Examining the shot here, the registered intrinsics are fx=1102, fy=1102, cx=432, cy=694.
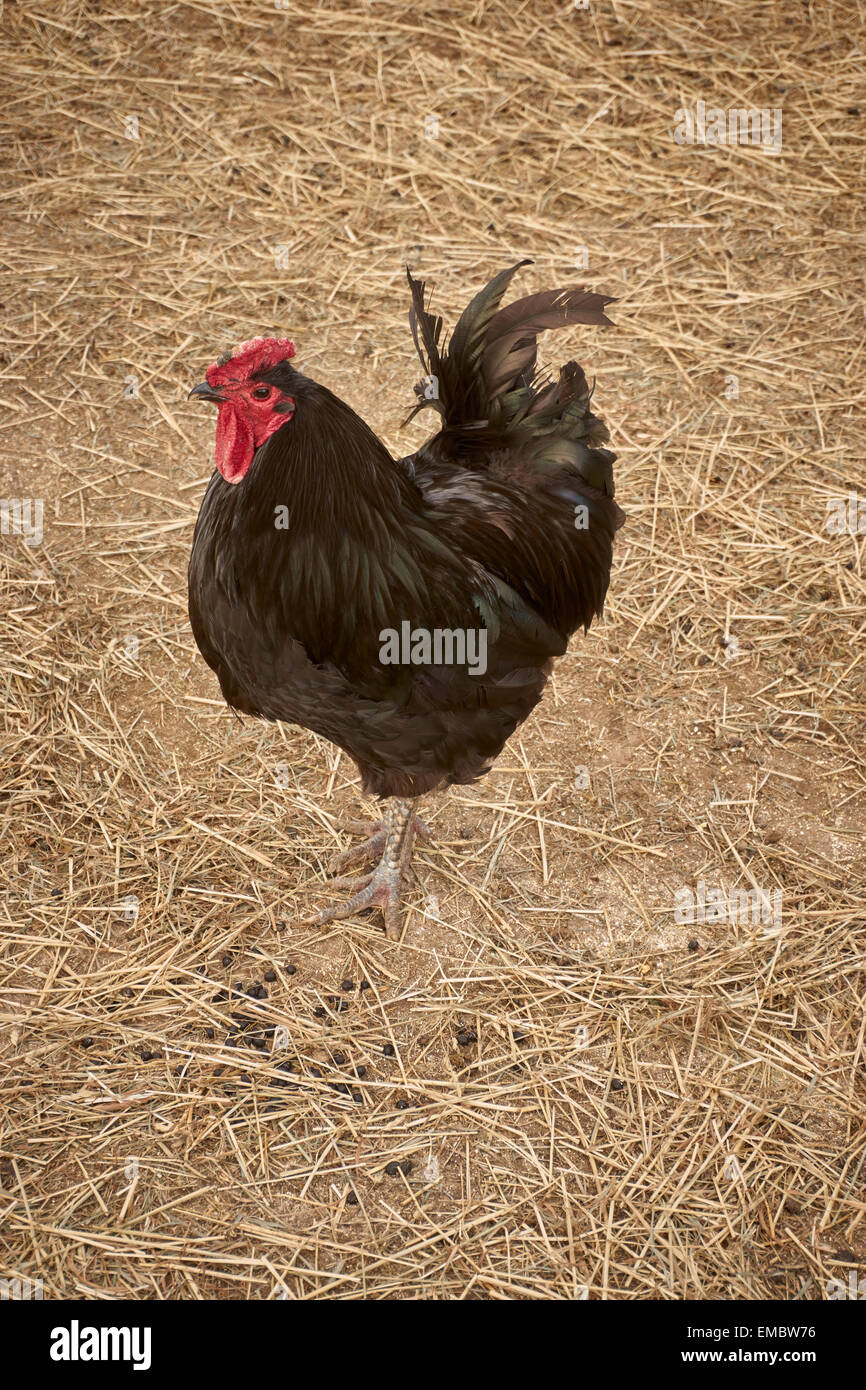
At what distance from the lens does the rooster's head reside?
10.1 ft

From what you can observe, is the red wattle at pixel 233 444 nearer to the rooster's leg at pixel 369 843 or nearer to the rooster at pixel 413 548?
the rooster at pixel 413 548

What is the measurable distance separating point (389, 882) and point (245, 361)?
211 centimetres

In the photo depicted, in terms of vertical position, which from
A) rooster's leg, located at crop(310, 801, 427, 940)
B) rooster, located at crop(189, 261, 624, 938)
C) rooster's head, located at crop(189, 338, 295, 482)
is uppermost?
rooster's head, located at crop(189, 338, 295, 482)

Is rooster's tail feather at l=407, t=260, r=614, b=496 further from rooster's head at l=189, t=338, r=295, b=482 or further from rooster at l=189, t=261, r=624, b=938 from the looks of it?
rooster's head at l=189, t=338, r=295, b=482

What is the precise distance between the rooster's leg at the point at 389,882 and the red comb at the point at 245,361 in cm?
177

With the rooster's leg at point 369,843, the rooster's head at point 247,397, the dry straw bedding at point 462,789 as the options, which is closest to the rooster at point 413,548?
the rooster's head at point 247,397

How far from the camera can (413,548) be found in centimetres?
351

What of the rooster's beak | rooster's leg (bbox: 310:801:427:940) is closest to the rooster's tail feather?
the rooster's beak

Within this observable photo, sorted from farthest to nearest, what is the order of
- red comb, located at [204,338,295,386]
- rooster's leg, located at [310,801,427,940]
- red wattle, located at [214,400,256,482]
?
rooster's leg, located at [310,801,427,940], red wattle, located at [214,400,256,482], red comb, located at [204,338,295,386]

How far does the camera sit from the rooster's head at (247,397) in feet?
10.1

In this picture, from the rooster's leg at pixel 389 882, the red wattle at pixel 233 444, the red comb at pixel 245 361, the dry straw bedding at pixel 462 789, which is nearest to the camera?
the red comb at pixel 245 361

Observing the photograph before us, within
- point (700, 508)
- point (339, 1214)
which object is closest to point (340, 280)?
point (700, 508)

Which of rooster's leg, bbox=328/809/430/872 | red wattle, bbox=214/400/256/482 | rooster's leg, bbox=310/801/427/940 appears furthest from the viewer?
rooster's leg, bbox=328/809/430/872

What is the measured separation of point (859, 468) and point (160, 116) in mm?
4933
